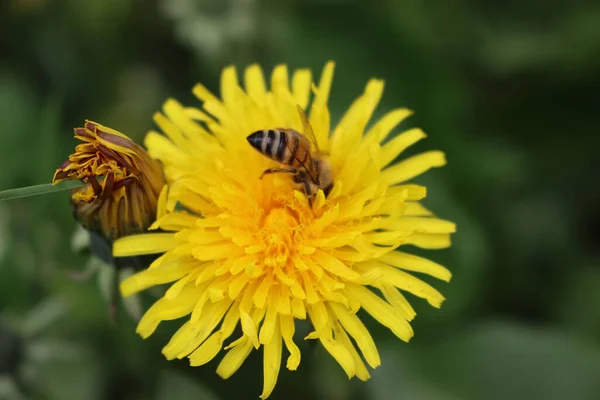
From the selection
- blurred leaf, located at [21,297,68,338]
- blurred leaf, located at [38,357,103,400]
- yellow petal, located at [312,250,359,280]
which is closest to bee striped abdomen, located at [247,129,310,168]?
yellow petal, located at [312,250,359,280]

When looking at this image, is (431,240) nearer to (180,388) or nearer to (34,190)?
(34,190)

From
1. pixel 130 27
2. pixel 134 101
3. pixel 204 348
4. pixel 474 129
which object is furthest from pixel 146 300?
pixel 474 129

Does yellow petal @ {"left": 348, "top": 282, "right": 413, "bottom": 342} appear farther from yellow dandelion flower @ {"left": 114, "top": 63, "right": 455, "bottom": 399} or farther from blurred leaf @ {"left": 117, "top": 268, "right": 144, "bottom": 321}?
blurred leaf @ {"left": 117, "top": 268, "right": 144, "bottom": 321}

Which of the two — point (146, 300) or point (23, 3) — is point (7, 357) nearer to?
point (146, 300)

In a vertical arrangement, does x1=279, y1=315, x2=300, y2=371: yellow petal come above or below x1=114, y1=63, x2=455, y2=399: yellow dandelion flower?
below

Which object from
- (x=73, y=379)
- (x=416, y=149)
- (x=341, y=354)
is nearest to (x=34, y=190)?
(x=341, y=354)

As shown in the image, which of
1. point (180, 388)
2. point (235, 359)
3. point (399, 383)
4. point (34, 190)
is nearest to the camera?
point (34, 190)

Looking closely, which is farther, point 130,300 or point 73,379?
point 73,379
